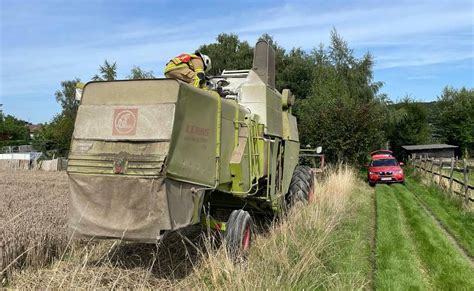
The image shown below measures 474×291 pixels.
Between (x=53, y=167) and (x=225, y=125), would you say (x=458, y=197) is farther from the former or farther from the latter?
(x=53, y=167)

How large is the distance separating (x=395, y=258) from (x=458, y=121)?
5213 centimetres

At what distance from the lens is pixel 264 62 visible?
27.7ft

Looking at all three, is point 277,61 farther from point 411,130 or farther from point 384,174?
point 384,174

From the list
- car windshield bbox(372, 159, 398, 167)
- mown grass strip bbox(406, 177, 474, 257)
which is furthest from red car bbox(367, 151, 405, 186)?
mown grass strip bbox(406, 177, 474, 257)

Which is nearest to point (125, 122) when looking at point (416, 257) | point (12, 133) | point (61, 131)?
point (416, 257)

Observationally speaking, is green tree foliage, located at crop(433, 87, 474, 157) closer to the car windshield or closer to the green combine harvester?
the car windshield

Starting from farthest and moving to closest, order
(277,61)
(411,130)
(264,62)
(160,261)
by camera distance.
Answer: (411,130), (277,61), (264,62), (160,261)

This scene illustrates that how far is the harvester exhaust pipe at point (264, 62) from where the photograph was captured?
830 centimetres

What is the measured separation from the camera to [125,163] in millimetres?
4941

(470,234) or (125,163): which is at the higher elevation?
(125,163)

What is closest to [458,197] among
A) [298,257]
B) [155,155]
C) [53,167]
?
[298,257]

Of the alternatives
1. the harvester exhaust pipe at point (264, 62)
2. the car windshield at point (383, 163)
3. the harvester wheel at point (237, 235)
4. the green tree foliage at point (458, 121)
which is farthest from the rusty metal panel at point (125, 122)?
the green tree foliage at point (458, 121)

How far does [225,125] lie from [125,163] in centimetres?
160

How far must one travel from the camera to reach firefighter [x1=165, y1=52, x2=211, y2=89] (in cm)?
624
